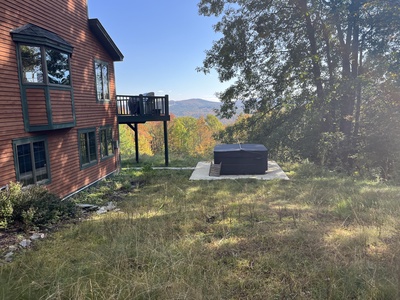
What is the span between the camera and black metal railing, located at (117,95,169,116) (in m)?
13.6

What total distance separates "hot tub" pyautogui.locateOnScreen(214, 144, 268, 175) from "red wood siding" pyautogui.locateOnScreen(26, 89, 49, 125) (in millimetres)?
7448

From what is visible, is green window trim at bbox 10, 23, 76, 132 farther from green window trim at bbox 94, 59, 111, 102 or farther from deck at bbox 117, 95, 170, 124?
deck at bbox 117, 95, 170, 124

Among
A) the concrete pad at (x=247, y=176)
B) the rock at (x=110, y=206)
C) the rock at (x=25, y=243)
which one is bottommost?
the concrete pad at (x=247, y=176)

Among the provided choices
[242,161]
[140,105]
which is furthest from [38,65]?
[242,161]

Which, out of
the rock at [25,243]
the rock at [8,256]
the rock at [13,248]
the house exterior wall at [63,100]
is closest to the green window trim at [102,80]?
the house exterior wall at [63,100]

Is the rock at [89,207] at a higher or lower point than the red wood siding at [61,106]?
lower

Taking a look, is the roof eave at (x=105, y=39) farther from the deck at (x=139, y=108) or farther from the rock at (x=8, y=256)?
the rock at (x=8, y=256)

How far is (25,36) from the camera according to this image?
6.64 m

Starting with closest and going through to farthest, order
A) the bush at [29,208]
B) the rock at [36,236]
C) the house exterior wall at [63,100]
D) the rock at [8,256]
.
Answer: the rock at [8,256], the rock at [36,236], the bush at [29,208], the house exterior wall at [63,100]

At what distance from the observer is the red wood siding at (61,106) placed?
7520mm

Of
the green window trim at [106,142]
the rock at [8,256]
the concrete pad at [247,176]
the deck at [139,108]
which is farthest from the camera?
the deck at [139,108]

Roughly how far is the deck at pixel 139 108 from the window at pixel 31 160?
242 inches

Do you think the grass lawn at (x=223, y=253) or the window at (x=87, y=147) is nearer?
the grass lawn at (x=223, y=253)

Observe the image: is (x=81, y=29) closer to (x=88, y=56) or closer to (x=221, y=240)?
(x=88, y=56)
